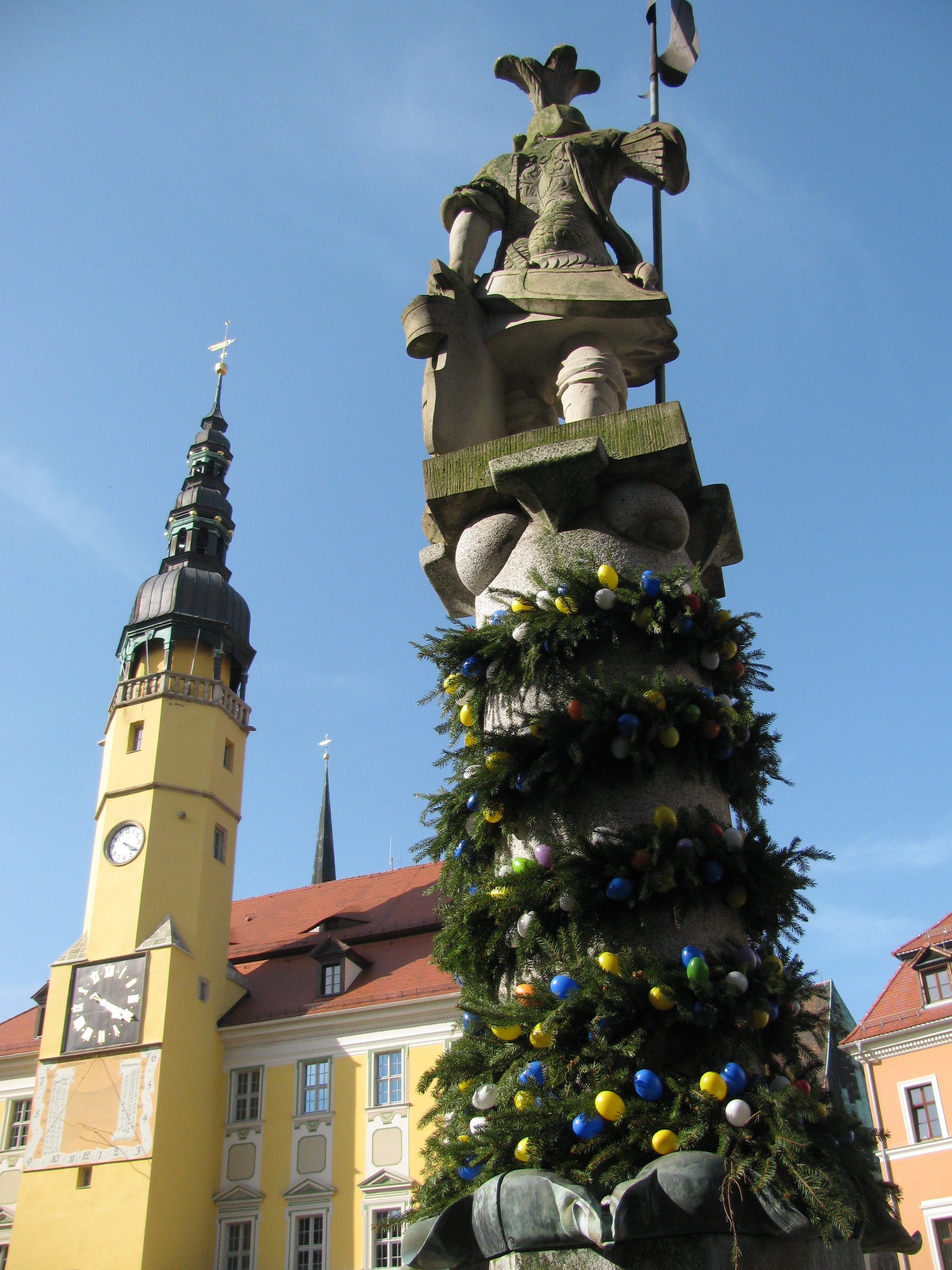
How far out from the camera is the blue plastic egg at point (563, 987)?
2785mm

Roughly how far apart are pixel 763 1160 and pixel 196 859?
90.0 feet

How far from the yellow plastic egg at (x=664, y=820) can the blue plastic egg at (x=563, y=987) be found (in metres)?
0.47

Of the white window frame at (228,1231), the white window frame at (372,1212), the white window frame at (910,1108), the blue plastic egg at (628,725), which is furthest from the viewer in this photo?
the white window frame at (228,1231)

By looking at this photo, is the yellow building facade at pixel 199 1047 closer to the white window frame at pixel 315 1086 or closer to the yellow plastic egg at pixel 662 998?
the white window frame at pixel 315 1086

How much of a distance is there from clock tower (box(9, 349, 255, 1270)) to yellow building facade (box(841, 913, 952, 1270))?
45.6 ft

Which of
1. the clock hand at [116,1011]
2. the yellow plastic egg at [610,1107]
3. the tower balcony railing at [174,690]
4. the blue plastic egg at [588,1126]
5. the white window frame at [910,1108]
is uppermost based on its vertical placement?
the tower balcony railing at [174,690]

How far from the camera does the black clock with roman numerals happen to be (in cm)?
2548

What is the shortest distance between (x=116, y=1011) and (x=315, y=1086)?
479 centimetres

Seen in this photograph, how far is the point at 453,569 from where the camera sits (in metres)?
4.33

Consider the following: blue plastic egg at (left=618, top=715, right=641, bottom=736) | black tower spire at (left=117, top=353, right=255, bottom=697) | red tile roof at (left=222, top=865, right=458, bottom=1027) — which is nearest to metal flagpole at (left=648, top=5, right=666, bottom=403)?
blue plastic egg at (left=618, top=715, right=641, bottom=736)

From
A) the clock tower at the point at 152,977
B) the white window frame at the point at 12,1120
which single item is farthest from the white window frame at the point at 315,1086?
the white window frame at the point at 12,1120

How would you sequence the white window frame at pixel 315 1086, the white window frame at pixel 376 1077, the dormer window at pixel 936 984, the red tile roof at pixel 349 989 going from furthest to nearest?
1. the red tile roof at pixel 349 989
2. the white window frame at pixel 315 1086
3. the white window frame at pixel 376 1077
4. the dormer window at pixel 936 984

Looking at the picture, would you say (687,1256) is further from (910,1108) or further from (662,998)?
(910,1108)

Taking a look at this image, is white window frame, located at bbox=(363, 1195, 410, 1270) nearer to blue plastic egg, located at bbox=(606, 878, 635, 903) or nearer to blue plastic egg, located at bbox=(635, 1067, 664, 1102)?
blue plastic egg, located at bbox=(606, 878, 635, 903)
